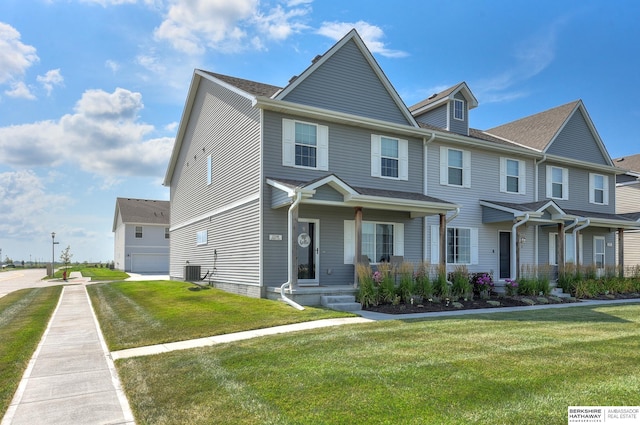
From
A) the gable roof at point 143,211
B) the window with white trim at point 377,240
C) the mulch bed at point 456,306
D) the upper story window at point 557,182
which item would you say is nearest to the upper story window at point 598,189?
the upper story window at point 557,182

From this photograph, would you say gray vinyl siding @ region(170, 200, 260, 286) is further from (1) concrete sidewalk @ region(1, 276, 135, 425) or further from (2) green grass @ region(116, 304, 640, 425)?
(2) green grass @ region(116, 304, 640, 425)

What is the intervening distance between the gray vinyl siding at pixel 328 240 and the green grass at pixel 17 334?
5.99m

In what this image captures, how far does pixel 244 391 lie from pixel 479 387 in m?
2.70

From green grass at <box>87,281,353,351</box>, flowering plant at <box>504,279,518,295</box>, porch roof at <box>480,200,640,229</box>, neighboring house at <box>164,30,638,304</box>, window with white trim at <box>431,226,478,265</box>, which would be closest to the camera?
green grass at <box>87,281,353,351</box>

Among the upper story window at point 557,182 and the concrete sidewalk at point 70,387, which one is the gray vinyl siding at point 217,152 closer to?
the concrete sidewalk at point 70,387

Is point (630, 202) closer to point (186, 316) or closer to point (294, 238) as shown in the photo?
point (294, 238)

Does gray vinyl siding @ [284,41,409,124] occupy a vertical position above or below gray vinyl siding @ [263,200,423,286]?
above

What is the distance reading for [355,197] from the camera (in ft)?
42.5

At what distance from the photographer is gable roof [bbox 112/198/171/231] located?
42719mm

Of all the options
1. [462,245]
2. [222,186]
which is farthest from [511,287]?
[222,186]

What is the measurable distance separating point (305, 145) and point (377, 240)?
412cm

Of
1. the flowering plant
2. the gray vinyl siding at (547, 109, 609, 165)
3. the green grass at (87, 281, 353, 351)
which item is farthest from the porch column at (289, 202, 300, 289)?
the gray vinyl siding at (547, 109, 609, 165)

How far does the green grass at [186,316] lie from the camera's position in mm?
8922

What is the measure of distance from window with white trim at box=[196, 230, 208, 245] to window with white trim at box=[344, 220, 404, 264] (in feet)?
22.8
